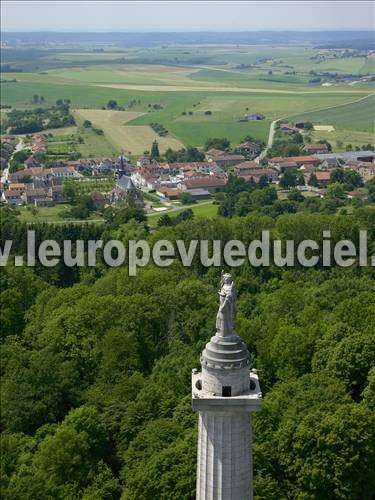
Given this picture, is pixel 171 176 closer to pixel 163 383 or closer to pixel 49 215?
pixel 49 215

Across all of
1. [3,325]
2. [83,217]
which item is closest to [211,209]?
[83,217]

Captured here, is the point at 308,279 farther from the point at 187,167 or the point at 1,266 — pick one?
the point at 187,167

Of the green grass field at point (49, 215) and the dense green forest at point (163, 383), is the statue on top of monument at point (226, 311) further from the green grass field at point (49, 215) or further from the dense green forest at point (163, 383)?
the green grass field at point (49, 215)

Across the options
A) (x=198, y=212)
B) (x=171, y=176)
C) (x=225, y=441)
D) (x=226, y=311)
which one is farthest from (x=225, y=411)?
(x=171, y=176)

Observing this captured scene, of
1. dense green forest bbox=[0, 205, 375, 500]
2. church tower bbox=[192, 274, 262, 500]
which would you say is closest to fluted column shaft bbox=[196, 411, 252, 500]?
church tower bbox=[192, 274, 262, 500]

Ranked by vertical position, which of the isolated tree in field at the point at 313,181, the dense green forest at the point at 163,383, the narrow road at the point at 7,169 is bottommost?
the dense green forest at the point at 163,383

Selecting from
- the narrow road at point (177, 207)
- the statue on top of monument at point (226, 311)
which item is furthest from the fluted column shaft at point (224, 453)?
the narrow road at point (177, 207)
